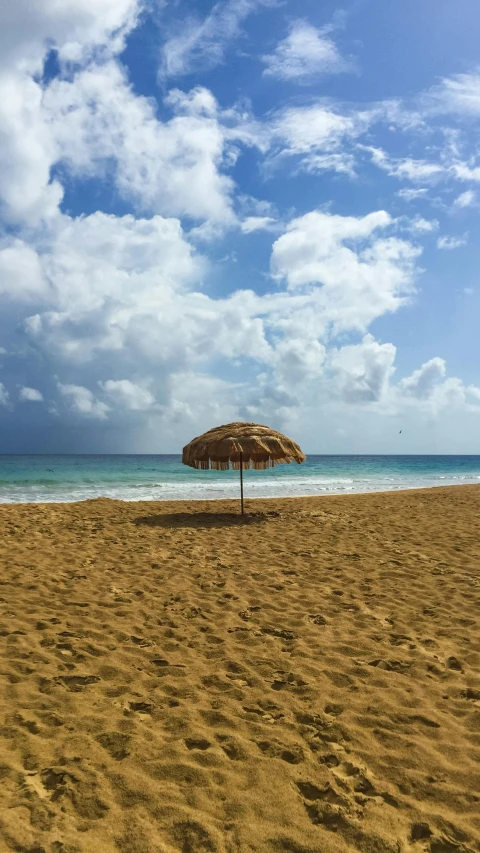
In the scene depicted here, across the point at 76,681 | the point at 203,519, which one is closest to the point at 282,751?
the point at 76,681

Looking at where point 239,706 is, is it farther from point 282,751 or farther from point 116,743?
point 116,743

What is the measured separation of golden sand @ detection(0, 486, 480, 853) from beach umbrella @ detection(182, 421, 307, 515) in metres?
3.94

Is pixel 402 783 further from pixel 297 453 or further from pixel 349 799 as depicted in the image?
pixel 297 453

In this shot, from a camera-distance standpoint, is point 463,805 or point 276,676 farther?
point 276,676

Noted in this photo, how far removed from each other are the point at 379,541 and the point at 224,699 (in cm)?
646

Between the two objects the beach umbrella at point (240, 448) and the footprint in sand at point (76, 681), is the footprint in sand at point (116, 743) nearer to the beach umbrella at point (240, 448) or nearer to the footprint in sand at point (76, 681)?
the footprint in sand at point (76, 681)

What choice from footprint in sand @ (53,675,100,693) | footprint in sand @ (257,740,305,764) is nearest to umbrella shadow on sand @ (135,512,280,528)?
footprint in sand @ (53,675,100,693)

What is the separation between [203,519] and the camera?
40.8ft

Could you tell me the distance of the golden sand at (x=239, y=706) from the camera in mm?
2586

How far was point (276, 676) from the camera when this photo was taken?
4.09 metres

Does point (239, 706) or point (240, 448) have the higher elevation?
point (240, 448)

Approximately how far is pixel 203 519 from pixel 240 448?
7.48ft

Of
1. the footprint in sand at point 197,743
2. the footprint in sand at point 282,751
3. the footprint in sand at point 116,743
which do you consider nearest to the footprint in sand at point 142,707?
the footprint in sand at point 116,743

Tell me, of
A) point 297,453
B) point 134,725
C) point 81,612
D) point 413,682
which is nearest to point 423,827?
point 413,682
